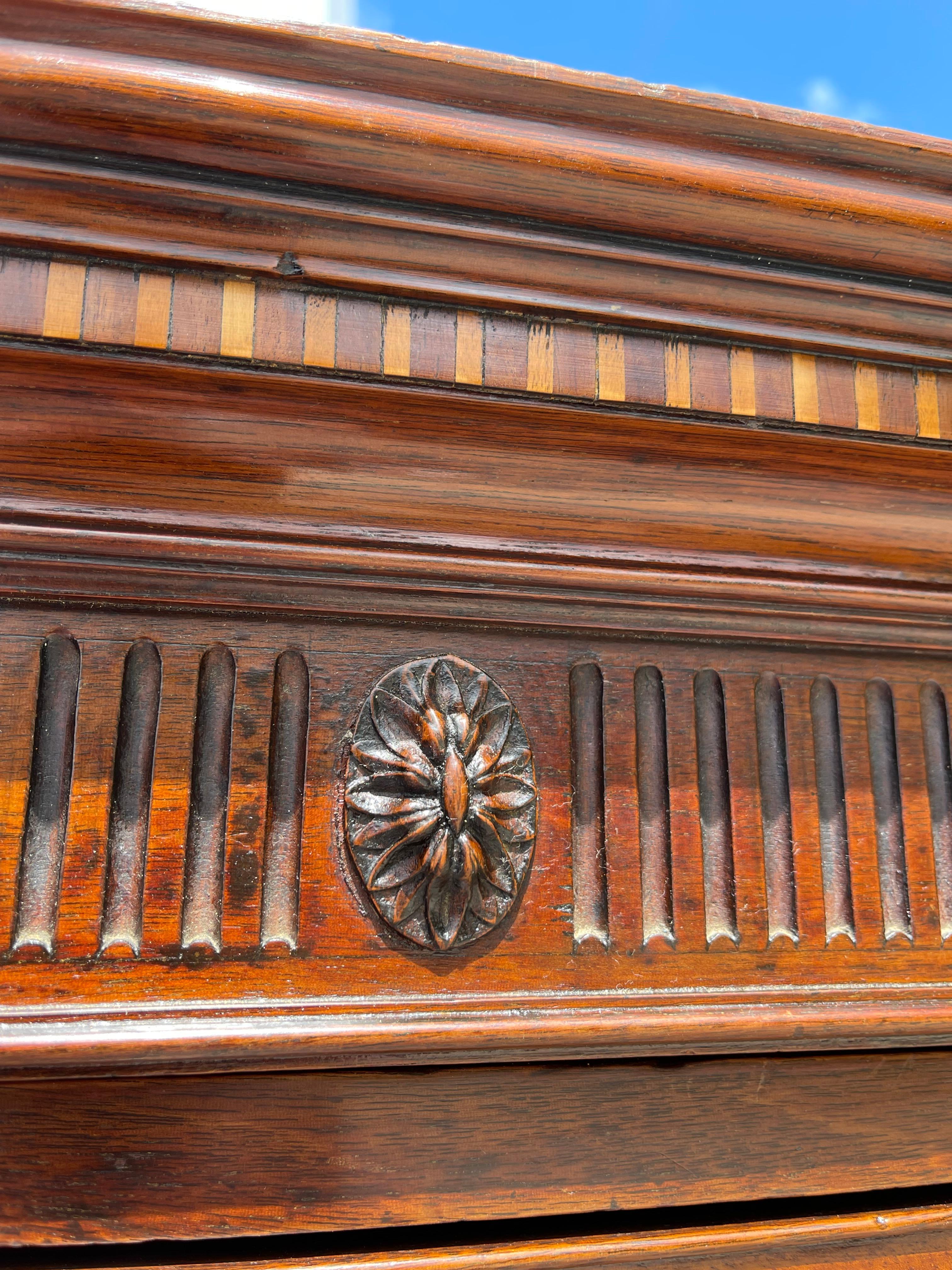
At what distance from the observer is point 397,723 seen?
68 centimetres

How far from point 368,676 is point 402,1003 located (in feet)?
0.72

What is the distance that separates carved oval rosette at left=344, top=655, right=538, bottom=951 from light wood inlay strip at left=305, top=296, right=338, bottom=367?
0.21 m

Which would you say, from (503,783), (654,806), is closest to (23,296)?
(503,783)

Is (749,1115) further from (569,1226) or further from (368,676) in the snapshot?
(368,676)

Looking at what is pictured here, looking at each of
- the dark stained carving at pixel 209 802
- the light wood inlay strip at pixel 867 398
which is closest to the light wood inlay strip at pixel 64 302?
the dark stained carving at pixel 209 802

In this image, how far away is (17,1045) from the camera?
1.87 feet

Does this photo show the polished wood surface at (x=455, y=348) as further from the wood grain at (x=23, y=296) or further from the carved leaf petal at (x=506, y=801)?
the carved leaf petal at (x=506, y=801)

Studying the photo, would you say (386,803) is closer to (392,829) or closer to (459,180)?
(392,829)

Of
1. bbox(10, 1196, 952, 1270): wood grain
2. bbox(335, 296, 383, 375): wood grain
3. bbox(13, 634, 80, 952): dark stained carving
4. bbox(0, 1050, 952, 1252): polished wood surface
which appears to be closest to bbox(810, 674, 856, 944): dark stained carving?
bbox(0, 1050, 952, 1252): polished wood surface

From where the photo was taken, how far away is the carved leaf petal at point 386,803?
2.17 feet

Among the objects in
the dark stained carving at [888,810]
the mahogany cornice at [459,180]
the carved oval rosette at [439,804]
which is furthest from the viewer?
the dark stained carving at [888,810]

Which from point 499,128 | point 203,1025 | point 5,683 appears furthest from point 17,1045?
point 499,128

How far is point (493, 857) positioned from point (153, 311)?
41cm

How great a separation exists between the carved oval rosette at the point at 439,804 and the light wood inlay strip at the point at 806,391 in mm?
303
